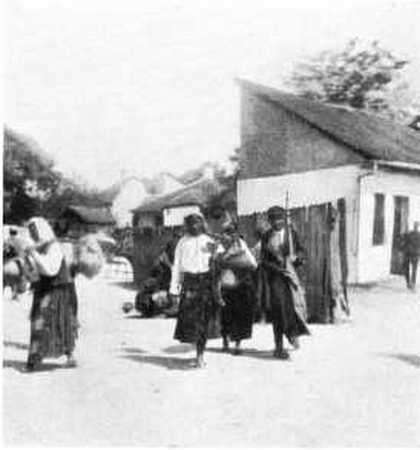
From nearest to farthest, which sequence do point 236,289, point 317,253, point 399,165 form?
1. point 236,289
2. point 317,253
3. point 399,165

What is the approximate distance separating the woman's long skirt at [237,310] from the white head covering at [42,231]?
4.13 feet

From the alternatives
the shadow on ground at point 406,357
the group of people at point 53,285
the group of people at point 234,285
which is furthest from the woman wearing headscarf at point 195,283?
the shadow on ground at point 406,357

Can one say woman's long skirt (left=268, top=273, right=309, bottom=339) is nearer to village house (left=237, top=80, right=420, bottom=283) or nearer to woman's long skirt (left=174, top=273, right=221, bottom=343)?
woman's long skirt (left=174, top=273, right=221, bottom=343)

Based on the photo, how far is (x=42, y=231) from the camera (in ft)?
18.1

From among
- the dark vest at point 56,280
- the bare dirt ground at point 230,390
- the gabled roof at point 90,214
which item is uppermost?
the gabled roof at point 90,214

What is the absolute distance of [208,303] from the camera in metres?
5.76

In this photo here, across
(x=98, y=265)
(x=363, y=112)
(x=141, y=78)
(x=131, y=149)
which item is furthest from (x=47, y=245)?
(x=363, y=112)

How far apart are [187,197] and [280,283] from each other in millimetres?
907

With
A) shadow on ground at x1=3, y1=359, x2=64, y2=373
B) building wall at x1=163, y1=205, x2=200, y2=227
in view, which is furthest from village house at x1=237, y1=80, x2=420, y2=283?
shadow on ground at x1=3, y1=359, x2=64, y2=373

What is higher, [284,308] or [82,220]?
[82,220]

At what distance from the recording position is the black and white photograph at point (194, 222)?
532cm

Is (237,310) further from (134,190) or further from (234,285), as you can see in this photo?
(134,190)

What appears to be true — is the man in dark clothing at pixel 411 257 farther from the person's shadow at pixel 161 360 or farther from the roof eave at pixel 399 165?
the person's shadow at pixel 161 360

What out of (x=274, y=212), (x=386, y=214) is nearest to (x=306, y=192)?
(x=274, y=212)
